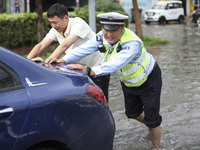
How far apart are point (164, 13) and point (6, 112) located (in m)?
26.8

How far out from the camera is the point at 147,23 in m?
29.2

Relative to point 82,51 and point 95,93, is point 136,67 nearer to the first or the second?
point 82,51

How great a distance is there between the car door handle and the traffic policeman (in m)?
0.88

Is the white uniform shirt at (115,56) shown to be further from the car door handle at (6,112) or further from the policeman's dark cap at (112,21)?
the car door handle at (6,112)

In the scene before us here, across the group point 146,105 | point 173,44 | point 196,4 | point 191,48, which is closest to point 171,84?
point 146,105

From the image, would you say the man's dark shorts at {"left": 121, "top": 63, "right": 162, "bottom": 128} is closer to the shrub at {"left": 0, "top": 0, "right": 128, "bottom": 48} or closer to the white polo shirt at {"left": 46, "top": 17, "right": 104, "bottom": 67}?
the white polo shirt at {"left": 46, "top": 17, "right": 104, "bottom": 67}

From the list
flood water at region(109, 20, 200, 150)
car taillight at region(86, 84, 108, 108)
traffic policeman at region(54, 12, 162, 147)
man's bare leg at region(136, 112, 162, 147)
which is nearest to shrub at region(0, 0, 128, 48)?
flood water at region(109, 20, 200, 150)

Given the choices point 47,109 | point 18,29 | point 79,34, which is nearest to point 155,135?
Answer: point 79,34

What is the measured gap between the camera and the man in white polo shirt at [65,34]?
429 centimetres

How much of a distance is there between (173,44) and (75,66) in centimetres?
1192

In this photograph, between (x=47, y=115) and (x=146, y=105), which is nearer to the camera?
(x=47, y=115)

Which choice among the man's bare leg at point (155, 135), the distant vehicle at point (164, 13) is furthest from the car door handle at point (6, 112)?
the distant vehicle at point (164, 13)

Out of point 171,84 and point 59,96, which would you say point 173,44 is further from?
point 59,96

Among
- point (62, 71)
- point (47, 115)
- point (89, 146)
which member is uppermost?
point (62, 71)
